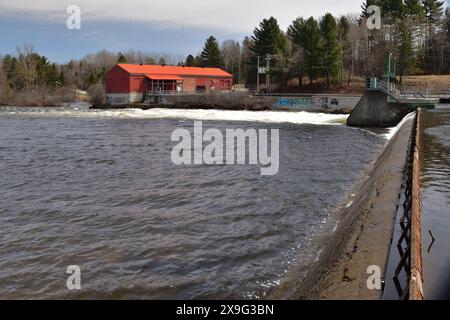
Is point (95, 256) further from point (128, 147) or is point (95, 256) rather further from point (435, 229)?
point (128, 147)

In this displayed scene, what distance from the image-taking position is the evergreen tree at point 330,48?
71125mm

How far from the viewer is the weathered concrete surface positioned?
130 feet

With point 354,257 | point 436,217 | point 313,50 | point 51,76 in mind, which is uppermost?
point 313,50

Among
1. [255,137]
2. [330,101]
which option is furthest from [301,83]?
[255,137]

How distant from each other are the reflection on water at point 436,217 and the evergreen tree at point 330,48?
5419 centimetres

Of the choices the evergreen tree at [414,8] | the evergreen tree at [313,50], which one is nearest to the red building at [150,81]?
the evergreen tree at [313,50]

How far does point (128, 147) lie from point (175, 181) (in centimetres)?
1139

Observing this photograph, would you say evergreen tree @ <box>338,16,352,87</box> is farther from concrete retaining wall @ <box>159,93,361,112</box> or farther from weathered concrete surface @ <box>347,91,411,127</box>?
weathered concrete surface @ <box>347,91,411,127</box>

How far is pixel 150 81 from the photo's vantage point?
78000 mm

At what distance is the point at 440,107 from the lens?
43.7 metres

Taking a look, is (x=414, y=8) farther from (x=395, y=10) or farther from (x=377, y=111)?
(x=377, y=111)

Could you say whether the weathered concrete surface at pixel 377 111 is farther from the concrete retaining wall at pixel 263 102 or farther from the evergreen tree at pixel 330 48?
the evergreen tree at pixel 330 48

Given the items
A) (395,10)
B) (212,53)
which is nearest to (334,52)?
(395,10)

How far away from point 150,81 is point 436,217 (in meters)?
72.0
